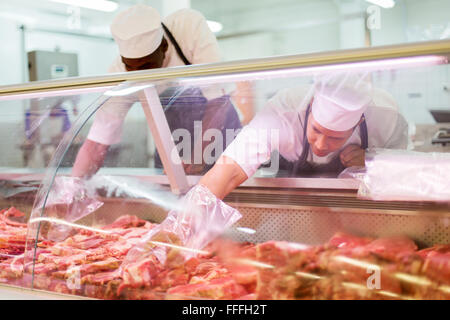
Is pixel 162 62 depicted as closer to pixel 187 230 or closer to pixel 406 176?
pixel 187 230

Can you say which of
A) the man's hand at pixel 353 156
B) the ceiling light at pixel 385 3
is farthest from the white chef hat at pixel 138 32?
the ceiling light at pixel 385 3

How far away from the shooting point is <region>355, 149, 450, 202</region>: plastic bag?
1.30 meters

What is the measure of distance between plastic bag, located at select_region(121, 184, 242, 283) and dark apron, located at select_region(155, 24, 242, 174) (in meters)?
0.16

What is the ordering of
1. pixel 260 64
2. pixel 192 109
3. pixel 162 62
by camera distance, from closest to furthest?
pixel 260 64 < pixel 192 109 < pixel 162 62

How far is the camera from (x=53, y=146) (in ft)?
6.54

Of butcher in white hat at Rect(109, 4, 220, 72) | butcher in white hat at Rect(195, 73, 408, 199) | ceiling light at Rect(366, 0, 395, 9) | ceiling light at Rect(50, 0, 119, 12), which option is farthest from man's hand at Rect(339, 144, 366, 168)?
ceiling light at Rect(50, 0, 119, 12)

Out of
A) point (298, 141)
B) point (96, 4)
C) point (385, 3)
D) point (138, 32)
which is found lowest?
point (298, 141)

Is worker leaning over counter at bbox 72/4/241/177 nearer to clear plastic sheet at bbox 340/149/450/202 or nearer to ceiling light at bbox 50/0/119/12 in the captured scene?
clear plastic sheet at bbox 340/149/450/202

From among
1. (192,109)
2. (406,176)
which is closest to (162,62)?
(192,109)

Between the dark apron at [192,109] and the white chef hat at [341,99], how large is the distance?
317 millimetres

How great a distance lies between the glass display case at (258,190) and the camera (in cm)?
117

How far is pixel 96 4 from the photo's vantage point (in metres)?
6.55

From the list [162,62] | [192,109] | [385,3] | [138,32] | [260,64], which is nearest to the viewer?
[260,64]

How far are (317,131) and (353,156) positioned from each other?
14 centimetres
